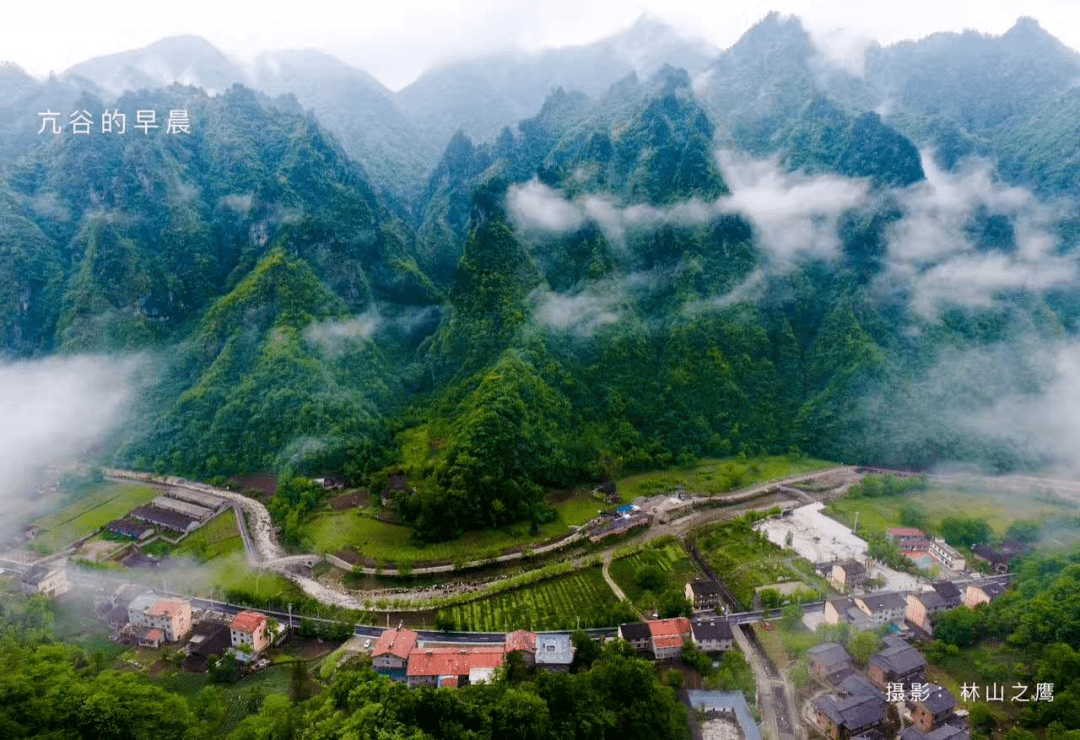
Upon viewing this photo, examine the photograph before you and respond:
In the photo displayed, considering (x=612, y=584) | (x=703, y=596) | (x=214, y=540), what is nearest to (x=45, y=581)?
(x=214, y=540)

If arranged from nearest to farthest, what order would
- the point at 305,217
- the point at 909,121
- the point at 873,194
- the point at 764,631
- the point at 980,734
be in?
1. the point at 980,734
2. the point at 764,631
3. the point at 305,217
4. the point at 873,194
5. the point at 909,121

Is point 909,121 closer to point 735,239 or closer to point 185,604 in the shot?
point 735,239

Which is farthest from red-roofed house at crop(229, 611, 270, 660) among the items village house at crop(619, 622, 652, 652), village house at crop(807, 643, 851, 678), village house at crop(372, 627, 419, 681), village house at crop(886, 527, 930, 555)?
village house at crop(886, 527, 930, 555)

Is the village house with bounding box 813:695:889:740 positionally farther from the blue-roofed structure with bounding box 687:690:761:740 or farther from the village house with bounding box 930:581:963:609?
the village house with bounding box 930:581:963:609

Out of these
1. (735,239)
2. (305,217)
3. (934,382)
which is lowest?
(934,382)

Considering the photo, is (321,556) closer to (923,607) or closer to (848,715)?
(848,715)

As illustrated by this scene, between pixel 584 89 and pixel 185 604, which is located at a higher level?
pixel 584 89

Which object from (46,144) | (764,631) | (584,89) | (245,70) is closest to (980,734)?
(764,631)
